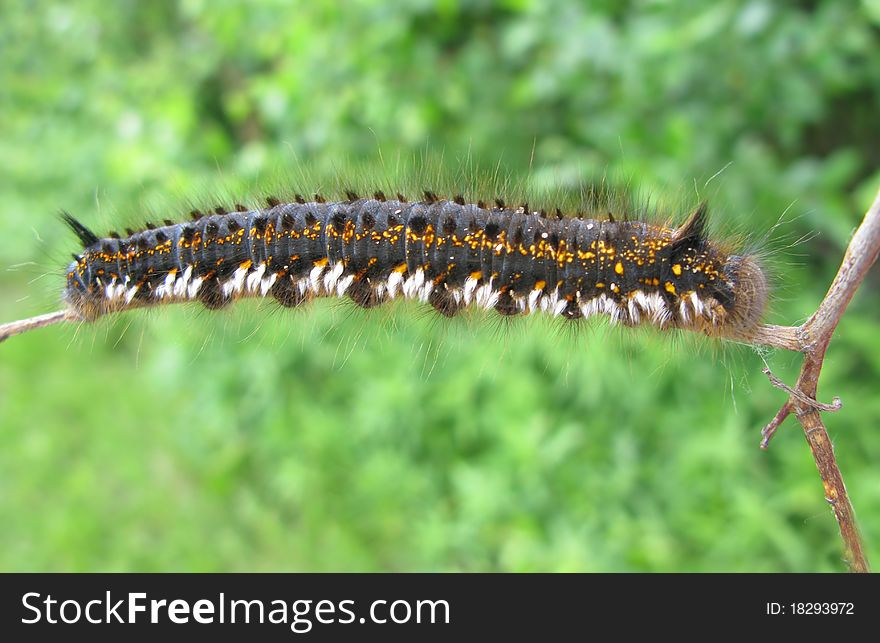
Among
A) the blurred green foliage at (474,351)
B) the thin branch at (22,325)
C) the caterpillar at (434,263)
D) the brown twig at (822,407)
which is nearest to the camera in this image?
the brown twig at (822,407)

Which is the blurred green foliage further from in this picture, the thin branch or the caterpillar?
the thin branch

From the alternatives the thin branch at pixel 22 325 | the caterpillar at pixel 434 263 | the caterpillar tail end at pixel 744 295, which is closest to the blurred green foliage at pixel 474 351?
the caterpillar at pixel 434 263

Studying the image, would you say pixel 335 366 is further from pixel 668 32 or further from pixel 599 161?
pixel 668 32

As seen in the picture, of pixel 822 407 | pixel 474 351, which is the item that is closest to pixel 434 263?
pixel 822 407

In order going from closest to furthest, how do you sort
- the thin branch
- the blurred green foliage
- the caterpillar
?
1. the thin branch
2. the caterpillar
3. the blurred green foliage

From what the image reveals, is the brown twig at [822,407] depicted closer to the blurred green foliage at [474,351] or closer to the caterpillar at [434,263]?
the caterpillar at [434,263]

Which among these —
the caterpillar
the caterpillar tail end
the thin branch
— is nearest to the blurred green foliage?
the caterpillar

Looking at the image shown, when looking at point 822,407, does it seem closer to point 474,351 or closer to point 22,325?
point 22,325

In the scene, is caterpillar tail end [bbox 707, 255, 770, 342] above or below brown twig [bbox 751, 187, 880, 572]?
above
